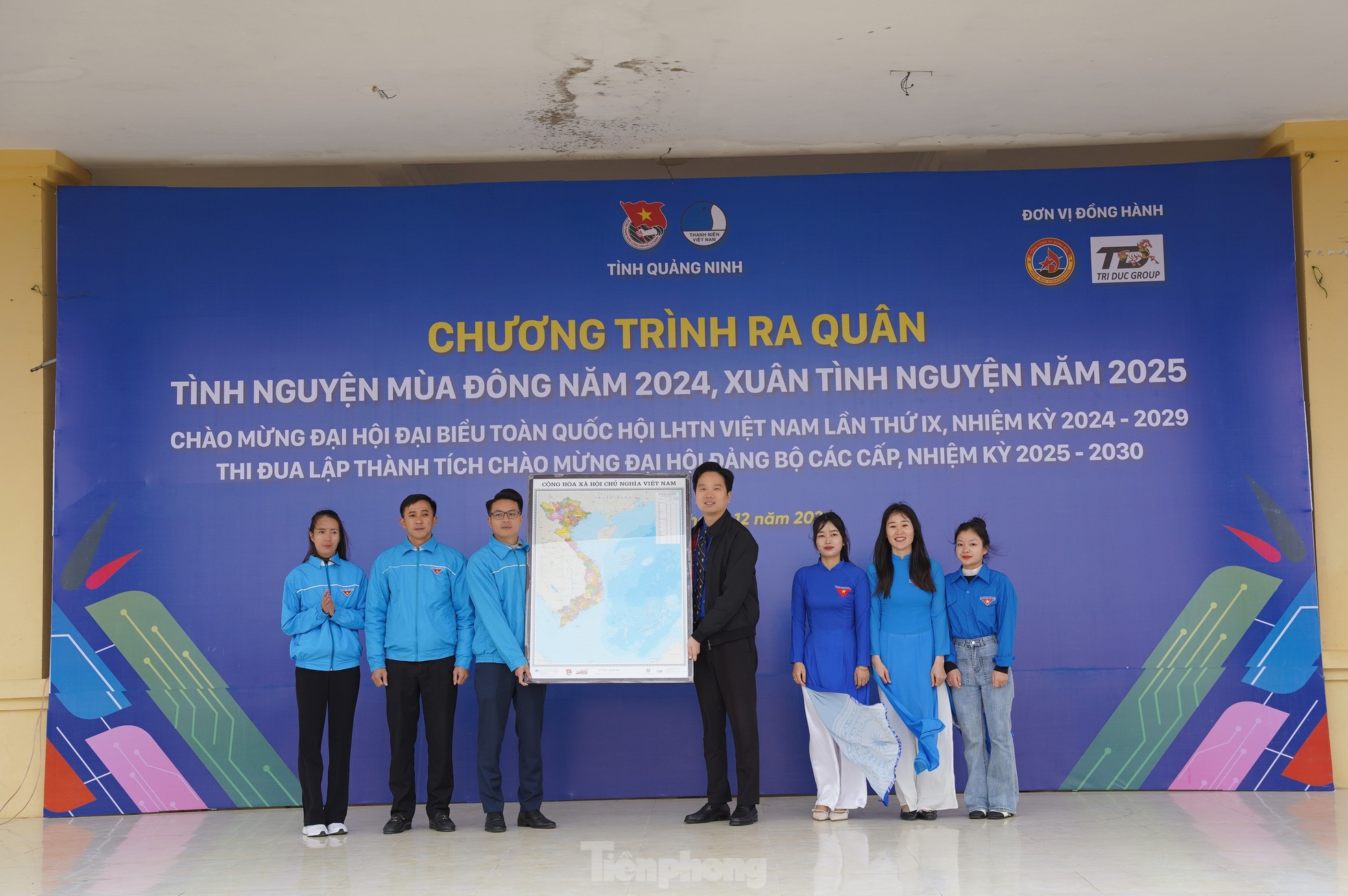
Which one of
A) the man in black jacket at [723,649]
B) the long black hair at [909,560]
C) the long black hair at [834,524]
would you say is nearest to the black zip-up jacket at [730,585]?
the man in black jacket at [723,649]

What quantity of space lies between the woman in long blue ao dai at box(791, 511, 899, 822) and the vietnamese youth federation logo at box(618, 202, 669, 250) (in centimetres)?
173

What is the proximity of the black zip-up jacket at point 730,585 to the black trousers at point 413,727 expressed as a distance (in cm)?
115

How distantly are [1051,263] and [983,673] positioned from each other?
2.14 meters

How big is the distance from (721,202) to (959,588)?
2271mm

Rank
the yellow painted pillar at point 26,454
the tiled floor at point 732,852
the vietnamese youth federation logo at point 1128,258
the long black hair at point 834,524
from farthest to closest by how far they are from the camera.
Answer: the vietnamese youth federation logo at point 1128,258 → the yellow painted pillar at point 26,454 → the long black hair at point 834,524 → the tiled floor at point 732,852

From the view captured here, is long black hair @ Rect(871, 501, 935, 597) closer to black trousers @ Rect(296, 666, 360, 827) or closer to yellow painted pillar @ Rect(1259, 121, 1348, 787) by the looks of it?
yellow painted pillar @ Rect(1259, 121, 1348, 787)

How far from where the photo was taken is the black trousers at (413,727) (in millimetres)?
5008

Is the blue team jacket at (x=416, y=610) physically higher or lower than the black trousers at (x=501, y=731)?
higher

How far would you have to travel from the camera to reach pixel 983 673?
5.07 meters

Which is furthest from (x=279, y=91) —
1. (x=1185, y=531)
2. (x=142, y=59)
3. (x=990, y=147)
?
(x=1185, y=531)

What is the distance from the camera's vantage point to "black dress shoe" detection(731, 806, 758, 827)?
193 inches

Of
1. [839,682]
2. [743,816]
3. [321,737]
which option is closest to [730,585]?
[839,682]

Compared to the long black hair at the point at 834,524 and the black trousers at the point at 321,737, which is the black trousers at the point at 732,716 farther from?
the black trousers at the point at 321,737

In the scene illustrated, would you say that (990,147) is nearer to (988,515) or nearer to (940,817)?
(988,515)
